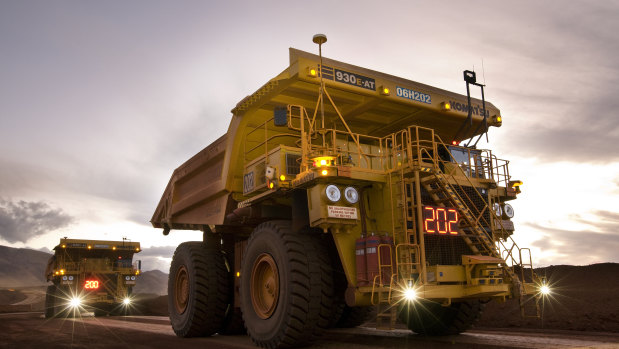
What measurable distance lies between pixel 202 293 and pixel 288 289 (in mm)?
3409

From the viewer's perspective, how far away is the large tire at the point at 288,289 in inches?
275

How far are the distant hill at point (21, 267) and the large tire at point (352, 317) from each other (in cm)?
11756

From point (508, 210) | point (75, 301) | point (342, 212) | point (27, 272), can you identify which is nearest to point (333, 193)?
point (342, 212)

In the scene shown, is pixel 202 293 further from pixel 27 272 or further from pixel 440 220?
pixel 27 272

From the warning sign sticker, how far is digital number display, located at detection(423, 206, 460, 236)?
3.17ft

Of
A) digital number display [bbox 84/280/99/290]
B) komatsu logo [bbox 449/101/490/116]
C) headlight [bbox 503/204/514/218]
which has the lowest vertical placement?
digital number display [bbox 84/280/99/290]

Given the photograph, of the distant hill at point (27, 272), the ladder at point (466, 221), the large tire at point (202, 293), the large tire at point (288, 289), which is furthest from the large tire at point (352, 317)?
the distant hill at point (27, 272)

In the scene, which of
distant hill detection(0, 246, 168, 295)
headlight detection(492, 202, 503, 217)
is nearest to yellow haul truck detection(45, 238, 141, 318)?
headlight detection(492, 202, 503, 217)

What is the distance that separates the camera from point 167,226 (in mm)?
13250

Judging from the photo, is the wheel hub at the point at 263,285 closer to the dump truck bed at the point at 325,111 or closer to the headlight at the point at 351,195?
the headlight at the point at 351,195

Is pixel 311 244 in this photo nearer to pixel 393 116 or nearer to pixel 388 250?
pixel 388 250

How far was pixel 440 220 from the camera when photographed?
7.24m

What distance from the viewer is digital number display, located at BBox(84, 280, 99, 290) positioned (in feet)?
77.2

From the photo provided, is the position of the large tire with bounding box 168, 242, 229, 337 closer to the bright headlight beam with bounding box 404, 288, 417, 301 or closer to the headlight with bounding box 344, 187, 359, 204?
the headlight with bounding box 344, 187, 359, 204
